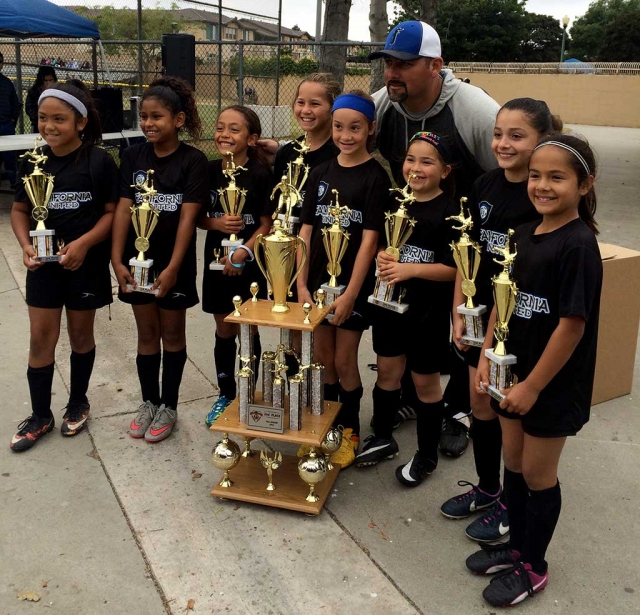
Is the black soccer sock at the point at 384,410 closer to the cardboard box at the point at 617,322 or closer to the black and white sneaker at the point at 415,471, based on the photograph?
the black and white sneaker at the point at 415,471

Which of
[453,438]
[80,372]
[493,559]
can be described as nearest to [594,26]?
[453,438]

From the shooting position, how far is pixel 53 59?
1436cm

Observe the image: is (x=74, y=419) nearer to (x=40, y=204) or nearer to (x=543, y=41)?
(x=40, y=204)

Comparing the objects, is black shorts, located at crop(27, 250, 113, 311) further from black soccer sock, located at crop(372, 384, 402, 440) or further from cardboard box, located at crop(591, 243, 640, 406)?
cardboard box, located at crop(591, 243, 640, 406)

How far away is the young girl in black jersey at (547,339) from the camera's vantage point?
7.04 feet

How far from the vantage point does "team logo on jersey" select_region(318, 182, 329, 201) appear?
10.2 feet

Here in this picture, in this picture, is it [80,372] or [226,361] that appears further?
[226,361]

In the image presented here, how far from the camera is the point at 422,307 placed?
2992 millimetres

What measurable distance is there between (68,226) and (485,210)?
2.04m

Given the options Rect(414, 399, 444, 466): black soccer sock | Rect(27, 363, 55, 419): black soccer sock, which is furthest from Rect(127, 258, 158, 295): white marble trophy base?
Rect(414, 399, 444, 466): black soccer sock

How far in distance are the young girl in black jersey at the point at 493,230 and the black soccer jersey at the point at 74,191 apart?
183cm

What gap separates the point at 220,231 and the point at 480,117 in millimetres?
1439

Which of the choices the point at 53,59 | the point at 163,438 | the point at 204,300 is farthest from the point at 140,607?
the point at 53,59

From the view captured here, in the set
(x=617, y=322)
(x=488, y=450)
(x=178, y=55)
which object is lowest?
(x=488, y=450)
